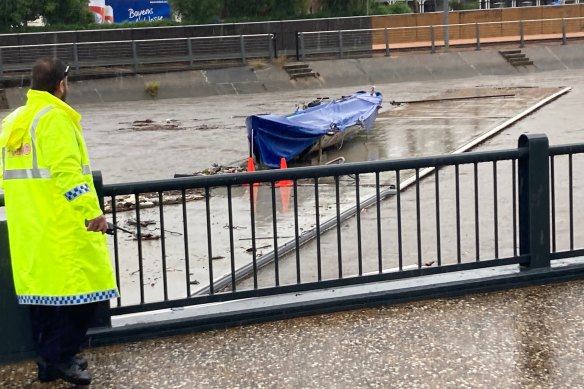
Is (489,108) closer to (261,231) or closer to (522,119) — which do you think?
(522,119)

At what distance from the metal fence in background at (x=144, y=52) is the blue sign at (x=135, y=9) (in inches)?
999

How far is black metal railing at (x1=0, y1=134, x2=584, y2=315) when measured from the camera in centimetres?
738

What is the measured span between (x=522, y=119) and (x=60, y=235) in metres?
17.8

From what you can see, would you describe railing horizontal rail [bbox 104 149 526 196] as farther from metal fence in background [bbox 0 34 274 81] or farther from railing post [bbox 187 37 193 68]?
railing post [bbox 187 37 193 68]

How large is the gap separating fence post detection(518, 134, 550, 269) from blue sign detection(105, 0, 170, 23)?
56.3m

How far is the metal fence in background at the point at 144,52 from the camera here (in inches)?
1384

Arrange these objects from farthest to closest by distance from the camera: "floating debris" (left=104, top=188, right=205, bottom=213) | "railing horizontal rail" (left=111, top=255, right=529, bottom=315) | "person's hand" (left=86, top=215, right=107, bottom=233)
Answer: "floating debris" (left=104, top=188, right=205, bottom=213)
"railing horizontal rail" (left=111, top=255, right=529, bottom=315)
"person's hand" (left=86, top=215, right=107, bottom=233)

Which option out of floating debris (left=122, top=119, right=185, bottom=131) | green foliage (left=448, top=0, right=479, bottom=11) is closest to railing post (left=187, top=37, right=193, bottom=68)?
floating debris (left=122, top=119, right=185, bottom=131)

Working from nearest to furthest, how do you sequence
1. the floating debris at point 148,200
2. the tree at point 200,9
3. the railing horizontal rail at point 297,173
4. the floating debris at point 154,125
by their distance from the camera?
the railing horizontal rail at point 297,173 → the floating debris at point 148,200 → the floating debris at point 154,125 → the tree at point 200,9

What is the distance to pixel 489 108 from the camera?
82.8 ft

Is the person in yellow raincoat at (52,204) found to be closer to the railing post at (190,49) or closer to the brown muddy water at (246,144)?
the brown muddy water at (246,144)

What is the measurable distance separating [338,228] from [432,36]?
1358 inches

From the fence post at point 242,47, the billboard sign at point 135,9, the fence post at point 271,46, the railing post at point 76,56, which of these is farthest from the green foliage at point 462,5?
the railing post at point 76,56

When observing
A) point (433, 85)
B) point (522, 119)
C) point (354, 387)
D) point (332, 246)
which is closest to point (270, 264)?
point (332, 246)
